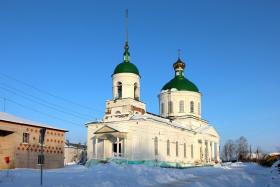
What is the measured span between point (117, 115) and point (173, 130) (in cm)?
779

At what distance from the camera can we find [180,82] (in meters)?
55.9

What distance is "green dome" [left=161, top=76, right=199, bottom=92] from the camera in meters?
55.2

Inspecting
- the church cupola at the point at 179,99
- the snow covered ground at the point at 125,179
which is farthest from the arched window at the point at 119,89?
the snow covered ground at the point at 125,179

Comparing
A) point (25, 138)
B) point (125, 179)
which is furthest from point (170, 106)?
point (125, 179)

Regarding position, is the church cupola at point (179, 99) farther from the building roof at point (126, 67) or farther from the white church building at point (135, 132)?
the building roof at point (126, 67)

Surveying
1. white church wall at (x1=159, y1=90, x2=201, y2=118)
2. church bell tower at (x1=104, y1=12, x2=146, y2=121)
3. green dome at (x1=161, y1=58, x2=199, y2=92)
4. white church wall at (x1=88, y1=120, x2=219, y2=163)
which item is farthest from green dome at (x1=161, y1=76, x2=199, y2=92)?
church bell tower at (x1=104, y1=12, x2=146, y2=121)

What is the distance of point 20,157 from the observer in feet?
99.2

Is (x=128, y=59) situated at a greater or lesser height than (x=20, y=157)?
greater

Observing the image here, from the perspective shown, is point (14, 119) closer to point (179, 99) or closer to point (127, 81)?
point (127, 81)

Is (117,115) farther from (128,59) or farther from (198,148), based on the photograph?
(198,148)

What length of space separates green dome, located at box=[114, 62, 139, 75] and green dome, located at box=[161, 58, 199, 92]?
1160 cm

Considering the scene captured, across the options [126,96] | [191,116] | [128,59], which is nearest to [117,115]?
[126,96]

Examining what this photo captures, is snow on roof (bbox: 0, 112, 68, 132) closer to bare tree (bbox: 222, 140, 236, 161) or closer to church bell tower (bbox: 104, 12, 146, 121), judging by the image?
church bell tower (bbox: 104, 12, 146, 121)

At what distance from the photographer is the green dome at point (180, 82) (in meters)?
55.3
